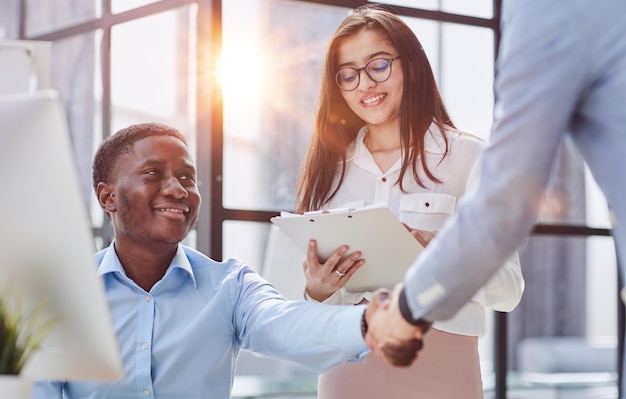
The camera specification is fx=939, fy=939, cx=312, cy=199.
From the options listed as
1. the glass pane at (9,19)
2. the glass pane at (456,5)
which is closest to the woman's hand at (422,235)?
the glass pane at (456,5)

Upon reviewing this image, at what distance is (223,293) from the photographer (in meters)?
1.96

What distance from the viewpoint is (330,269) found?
6.37ft

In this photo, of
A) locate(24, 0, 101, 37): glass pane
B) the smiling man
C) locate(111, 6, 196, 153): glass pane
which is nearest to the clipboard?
the smiling man

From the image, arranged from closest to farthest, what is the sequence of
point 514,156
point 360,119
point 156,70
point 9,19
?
point 514,156 → point 360,119 → point 156,70 → point 9,19

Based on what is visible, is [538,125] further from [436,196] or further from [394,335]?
[436,196]

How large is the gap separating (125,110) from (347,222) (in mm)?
1804

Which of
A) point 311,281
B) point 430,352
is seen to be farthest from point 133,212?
point 430,352

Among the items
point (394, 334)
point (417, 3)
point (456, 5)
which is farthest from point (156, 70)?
point (394, 334)

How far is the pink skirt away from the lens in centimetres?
203

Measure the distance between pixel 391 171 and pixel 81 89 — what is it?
1902 millimetres

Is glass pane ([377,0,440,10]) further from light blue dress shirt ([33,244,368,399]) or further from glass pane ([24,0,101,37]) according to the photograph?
light blue dress shirt ([33,244,368,399])

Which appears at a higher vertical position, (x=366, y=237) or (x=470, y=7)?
(x=470, y=7)

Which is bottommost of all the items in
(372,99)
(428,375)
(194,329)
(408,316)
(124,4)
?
(428,375)

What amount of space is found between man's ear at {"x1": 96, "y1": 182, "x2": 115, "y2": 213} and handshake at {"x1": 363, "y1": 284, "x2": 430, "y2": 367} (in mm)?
740
